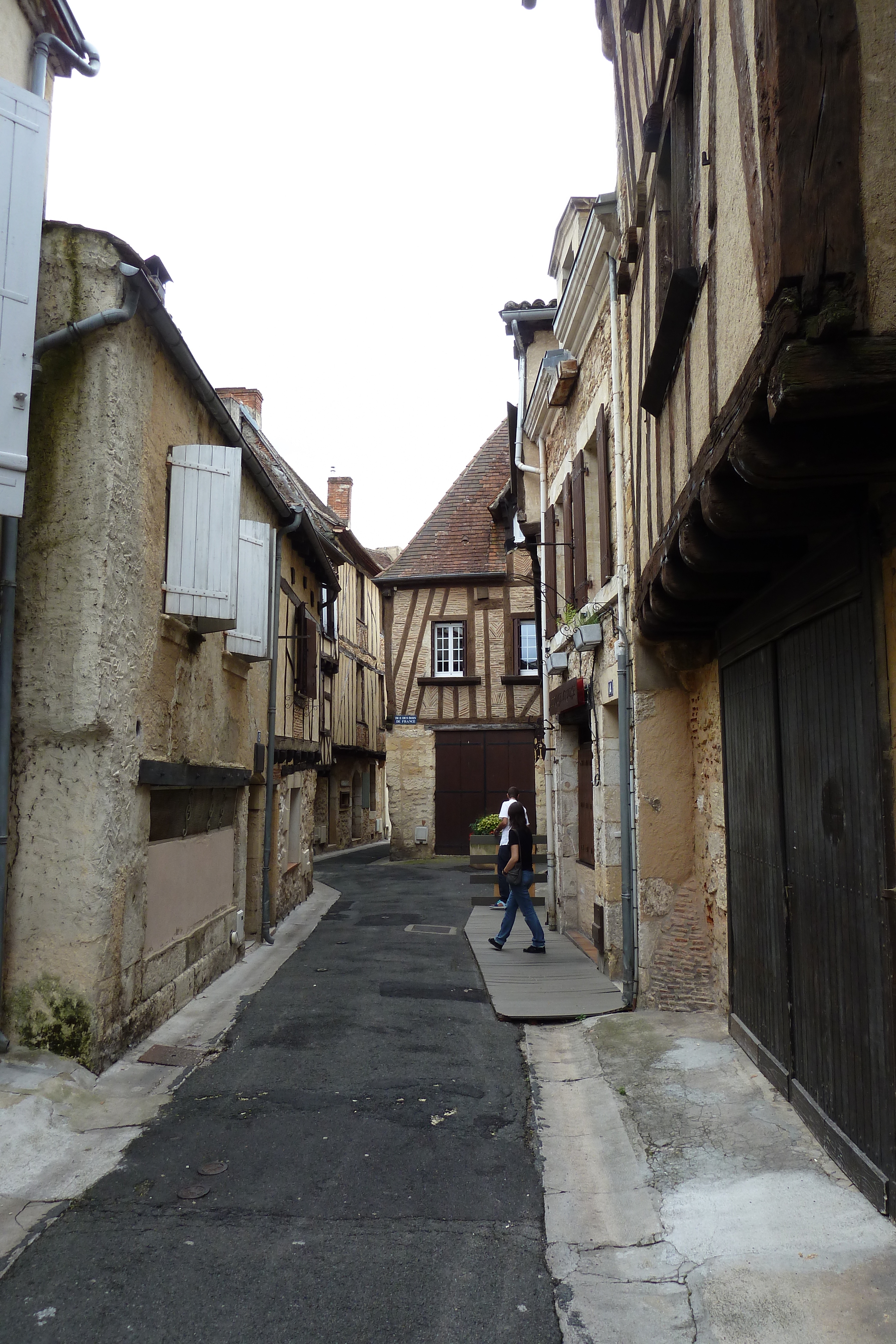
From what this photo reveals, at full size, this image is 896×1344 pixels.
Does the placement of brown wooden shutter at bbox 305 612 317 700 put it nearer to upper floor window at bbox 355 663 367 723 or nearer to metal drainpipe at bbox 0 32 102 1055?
metal drainpipe at bbox 0 32 102 1055

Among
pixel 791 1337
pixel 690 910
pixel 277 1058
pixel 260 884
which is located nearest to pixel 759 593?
pixel 690 910

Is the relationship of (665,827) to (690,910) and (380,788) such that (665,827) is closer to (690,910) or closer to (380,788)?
(690,910)

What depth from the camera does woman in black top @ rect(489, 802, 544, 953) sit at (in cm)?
858

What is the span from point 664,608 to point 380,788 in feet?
78.4

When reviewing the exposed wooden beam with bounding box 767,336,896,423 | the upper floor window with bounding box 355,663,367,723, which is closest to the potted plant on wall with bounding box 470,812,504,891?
the upper floor window with bounding box 355,663,367,723

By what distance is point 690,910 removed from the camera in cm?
637

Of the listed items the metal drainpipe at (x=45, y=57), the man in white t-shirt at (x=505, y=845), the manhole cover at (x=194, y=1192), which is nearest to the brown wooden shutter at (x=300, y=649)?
the man in white t-shirt at (x=505, y=845)

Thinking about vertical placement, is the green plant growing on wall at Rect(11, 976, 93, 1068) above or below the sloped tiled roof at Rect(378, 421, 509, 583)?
below

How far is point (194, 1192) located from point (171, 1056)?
6.50ft

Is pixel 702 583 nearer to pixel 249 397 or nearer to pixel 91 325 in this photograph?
pixel 91 325

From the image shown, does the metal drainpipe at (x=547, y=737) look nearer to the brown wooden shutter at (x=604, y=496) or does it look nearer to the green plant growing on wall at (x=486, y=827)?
the brown wooden shutter at (x=604, y=496)

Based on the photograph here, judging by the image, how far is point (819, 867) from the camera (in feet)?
12.9

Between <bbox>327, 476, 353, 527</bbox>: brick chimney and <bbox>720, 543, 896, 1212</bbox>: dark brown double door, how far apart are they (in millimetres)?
20068

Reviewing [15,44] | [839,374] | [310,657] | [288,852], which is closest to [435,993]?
[288,852]
